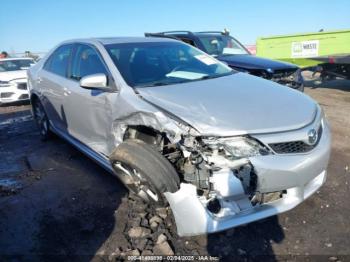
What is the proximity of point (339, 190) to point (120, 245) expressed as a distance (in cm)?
230

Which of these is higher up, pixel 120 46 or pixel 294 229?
pixel 120 46

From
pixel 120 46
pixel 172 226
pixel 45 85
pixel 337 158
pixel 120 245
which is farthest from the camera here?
pixel 45 85

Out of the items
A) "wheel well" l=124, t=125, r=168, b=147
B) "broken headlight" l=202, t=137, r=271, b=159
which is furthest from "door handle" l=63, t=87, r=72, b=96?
"broken headlight" l=202, t=137, r=271, b=159

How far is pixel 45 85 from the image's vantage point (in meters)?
4.96

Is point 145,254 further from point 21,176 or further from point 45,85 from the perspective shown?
point 45,85

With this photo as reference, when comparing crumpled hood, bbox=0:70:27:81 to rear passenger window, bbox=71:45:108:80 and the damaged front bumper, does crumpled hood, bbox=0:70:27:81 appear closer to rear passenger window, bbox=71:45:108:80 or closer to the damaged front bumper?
rear passenger window, bbox=71:45:108:80

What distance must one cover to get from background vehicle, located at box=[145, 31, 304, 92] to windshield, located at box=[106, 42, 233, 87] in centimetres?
292

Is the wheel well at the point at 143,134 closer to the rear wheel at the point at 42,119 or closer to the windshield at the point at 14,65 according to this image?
the rear wheel at the point at 42,119

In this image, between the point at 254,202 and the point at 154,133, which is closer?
the point at 254,202

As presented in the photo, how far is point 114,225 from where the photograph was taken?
311 cm

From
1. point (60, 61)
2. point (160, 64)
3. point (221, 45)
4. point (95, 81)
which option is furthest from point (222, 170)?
point (221, 45)

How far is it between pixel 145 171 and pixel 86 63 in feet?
6.23

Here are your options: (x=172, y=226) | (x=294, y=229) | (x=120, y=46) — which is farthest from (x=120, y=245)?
(x=120, y=46)

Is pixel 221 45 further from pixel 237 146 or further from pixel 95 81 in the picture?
pixel 237 146
